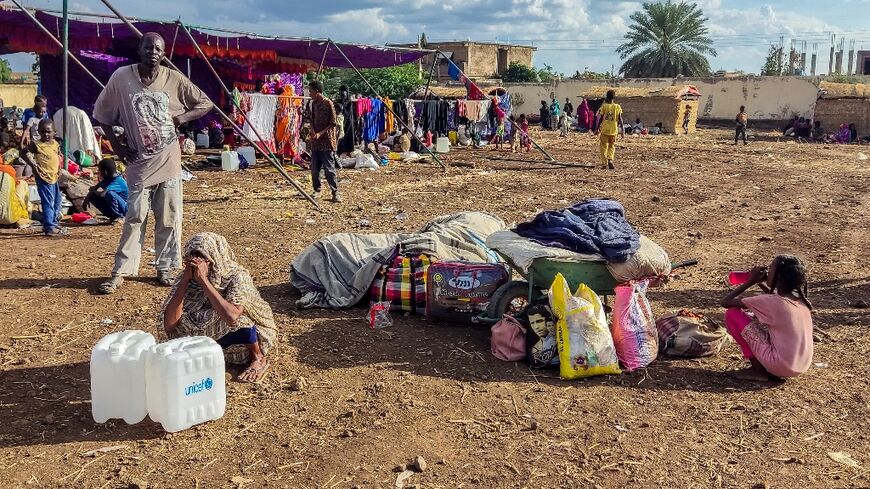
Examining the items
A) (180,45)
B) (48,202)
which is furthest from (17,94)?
(48,202)

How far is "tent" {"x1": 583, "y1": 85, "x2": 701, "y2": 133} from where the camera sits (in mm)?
29219

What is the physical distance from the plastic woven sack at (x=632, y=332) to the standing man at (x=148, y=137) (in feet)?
11.8

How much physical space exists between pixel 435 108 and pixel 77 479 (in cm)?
1805

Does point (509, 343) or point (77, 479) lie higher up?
point (509, 343)

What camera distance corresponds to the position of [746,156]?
1939 centimetres

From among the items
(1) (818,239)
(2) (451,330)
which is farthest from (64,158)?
(1) (818,239)

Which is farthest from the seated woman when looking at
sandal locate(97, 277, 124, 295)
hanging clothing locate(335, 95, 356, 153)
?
hanging clothing locate(335, 95, 356, 153)

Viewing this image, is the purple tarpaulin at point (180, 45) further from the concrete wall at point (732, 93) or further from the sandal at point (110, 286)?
the concrete wall at point (732, 93)

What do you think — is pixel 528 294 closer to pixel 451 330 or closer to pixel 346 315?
pixel 451 330

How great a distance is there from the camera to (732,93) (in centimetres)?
3425

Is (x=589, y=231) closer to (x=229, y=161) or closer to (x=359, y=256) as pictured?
(x=359, y=256)

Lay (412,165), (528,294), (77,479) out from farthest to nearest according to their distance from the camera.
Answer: (412,165) → (528,294) → (77,479)

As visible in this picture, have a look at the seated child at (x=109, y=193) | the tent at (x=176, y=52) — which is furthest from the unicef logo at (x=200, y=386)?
the tent at (x=176, y=52)

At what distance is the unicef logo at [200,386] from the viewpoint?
351 cm
